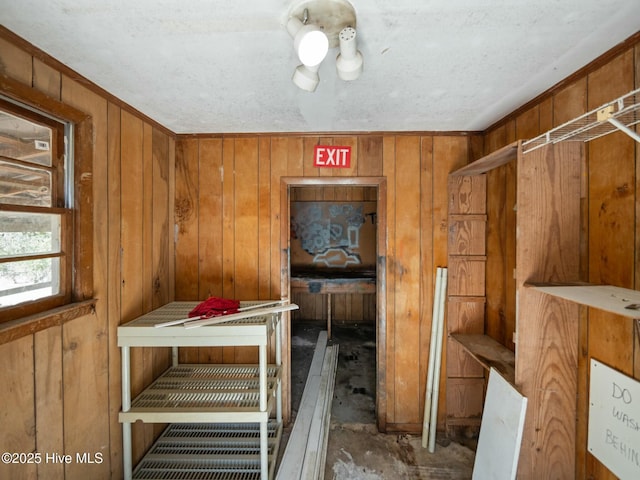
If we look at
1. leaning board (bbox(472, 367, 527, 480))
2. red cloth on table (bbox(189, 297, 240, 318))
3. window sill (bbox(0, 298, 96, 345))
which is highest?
window sill (bbox(0, 298, 96, 345))

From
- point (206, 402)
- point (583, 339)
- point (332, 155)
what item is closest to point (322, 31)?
point (332, 155)

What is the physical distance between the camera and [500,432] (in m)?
1.31

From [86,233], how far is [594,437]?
244 cm

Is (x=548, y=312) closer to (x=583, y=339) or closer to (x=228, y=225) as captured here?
(x=583, y=339)

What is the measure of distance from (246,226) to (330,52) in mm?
1329

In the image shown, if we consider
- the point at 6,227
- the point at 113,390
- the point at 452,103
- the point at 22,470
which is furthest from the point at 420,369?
the point at 6,227

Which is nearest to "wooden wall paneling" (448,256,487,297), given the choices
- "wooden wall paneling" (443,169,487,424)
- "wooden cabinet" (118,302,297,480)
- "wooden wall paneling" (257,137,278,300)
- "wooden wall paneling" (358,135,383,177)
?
"wooden wall paneling" (443,169,487,424)

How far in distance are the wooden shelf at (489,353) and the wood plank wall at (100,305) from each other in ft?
6.75

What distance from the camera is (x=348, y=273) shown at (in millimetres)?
3844

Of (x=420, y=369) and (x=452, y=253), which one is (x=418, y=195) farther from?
(x=420, y=369)

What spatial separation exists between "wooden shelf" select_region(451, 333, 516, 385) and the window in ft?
7.18

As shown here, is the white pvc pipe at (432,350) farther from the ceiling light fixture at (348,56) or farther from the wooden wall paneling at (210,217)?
the wooden wall paneling at (210,217)

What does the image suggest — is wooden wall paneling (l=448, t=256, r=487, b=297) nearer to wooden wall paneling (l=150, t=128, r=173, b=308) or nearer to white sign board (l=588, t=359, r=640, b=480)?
white sign board (l=588, t=359, r=640, b=480)

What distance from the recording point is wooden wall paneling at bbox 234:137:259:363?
6.71 feet
